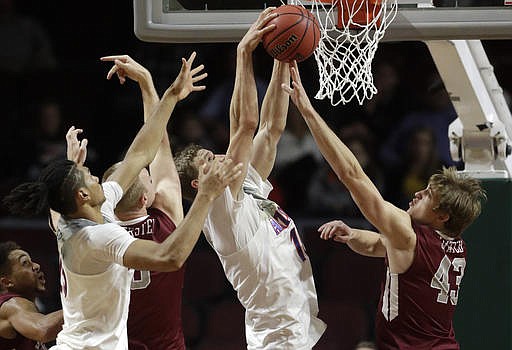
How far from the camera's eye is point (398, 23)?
4594 millimetres

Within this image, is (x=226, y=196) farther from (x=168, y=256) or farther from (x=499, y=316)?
(x=499, y=316)

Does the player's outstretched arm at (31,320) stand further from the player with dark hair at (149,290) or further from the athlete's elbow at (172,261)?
the athlete's elbow at (172,261)

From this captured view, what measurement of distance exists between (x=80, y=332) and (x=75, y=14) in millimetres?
4919

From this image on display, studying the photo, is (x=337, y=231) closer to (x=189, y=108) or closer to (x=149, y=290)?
(x=149, y=290)

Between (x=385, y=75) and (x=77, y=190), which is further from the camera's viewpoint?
(x=385, y=75)

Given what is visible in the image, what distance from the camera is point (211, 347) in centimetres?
714

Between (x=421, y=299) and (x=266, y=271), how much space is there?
76 cm

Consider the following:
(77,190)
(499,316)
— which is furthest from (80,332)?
(499,316)

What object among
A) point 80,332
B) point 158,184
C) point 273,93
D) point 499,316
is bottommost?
point 499,316

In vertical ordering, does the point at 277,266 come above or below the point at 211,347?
above

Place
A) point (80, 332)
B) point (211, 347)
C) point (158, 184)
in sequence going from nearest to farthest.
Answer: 1. point (80, 332)
2. point (158, 184)
3. point (211, 347)

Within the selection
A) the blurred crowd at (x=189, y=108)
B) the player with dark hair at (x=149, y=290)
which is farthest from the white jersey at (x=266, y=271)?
the blurred crowd at (x=189, y=108)

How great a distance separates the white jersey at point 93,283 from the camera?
4133 millimetres

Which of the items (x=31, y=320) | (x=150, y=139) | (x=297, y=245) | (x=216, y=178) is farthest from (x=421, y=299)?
(x=31, y=320)
